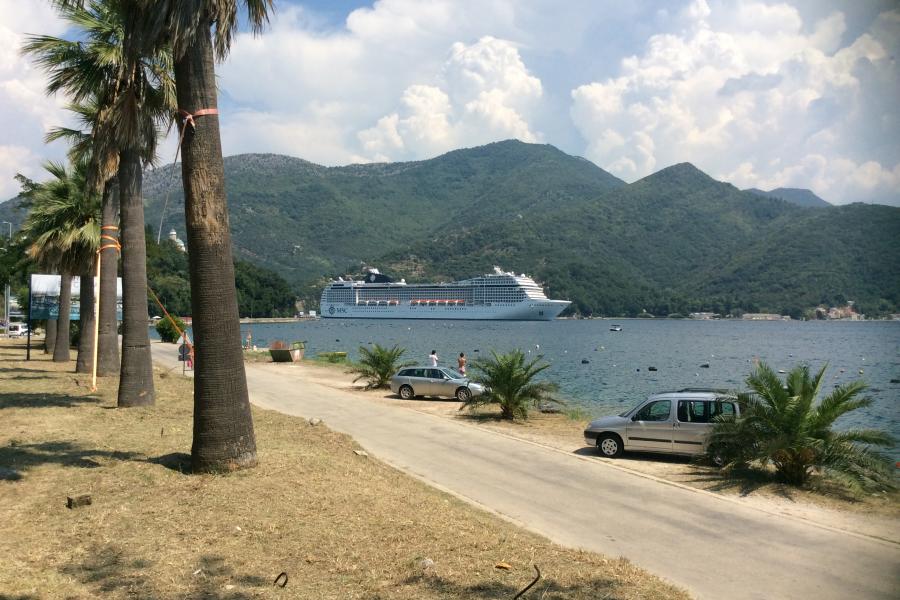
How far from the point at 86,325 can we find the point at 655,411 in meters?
19.0

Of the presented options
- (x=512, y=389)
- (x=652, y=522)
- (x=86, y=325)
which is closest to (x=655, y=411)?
(x=652, y=522)

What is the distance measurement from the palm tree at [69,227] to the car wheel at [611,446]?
17.2m

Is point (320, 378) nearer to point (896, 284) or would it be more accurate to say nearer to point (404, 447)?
point (404, 447)

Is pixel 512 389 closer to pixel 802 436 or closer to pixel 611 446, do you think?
pixel 611 446

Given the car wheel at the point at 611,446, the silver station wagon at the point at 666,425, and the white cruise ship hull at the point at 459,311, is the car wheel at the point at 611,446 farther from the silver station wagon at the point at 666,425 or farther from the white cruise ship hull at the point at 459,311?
the white cruise ship hull at the point at 459,311

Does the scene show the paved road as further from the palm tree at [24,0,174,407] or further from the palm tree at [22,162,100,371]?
the palm tree at [22,162,100,371]

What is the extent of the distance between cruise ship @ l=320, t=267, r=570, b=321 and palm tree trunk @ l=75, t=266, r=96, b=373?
373ft

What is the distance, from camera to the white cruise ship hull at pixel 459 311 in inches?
5369

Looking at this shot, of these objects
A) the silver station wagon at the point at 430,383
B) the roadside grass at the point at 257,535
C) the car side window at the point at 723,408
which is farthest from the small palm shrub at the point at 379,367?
the roadside grass at the point at 257,535

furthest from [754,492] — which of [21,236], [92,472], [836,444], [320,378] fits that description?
[21,236]

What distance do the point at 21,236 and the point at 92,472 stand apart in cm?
2766

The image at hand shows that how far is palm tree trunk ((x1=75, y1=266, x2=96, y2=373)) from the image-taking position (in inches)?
862

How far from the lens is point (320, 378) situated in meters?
27.8

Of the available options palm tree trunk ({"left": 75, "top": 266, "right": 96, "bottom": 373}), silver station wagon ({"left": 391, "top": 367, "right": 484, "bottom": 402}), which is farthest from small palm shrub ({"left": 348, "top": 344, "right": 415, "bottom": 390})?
palm tree trunk ({"left": 75, "top": 266, "right": 96, "bottom": 373})
